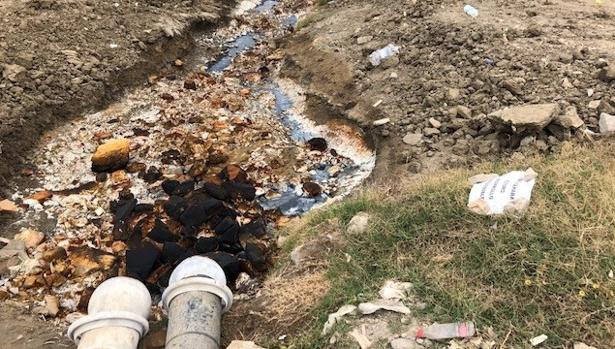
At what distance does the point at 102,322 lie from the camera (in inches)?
176

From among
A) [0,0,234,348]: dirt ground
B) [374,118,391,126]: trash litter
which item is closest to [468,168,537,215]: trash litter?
[374,118,391,126]: trash litter

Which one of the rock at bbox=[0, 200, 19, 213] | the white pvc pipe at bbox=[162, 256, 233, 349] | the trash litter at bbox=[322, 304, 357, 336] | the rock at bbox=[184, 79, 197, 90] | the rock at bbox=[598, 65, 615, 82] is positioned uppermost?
the rock at bbox=[598, 65, 615, 82]

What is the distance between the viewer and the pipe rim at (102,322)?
14.6 feet

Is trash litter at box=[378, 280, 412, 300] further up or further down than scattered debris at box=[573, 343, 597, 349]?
further down

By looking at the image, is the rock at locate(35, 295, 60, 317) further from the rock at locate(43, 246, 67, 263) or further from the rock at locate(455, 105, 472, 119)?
the rock at locate(455, 105, 472, 119)

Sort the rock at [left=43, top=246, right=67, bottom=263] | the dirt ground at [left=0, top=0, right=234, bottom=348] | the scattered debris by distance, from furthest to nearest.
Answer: the dirt ground at [left=0, top=0, right=234, bottom=348], the rock at [left=43, top=246, right=67, bottom=263], the scattered debris

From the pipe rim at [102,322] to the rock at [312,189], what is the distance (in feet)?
10.7

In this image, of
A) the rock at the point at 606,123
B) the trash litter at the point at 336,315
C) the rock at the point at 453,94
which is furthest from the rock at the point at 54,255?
the rock at the point at 606,123

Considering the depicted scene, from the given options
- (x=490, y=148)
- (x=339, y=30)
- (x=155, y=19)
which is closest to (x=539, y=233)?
(x=490, y=148)

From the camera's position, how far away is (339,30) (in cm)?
1068

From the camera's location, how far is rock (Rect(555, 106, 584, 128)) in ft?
21.0

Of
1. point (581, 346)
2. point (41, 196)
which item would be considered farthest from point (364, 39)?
point (581, 346)

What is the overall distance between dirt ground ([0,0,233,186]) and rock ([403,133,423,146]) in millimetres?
4925

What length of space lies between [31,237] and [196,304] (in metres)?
2.96
